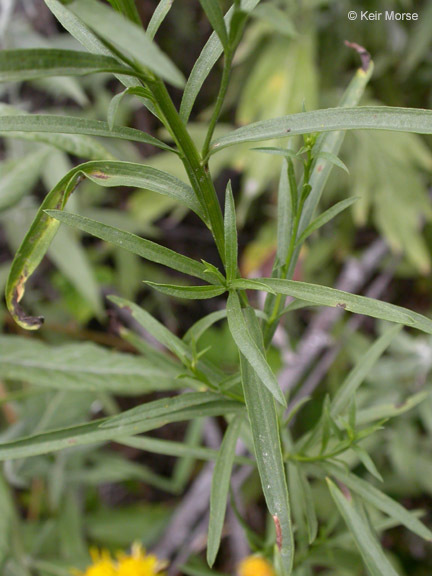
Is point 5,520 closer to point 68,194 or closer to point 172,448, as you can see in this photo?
point 172,448

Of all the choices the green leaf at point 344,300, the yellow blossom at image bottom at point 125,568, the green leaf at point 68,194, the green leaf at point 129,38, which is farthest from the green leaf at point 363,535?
the yellow blossom at image bottom at point 125,568

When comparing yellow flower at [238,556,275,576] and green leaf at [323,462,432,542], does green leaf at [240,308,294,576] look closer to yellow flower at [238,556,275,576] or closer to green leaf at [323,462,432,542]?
green leaf at [323,462,432,542]

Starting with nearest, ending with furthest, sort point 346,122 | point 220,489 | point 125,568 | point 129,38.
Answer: point 129,38, point 346,122, point 220,489, point 125,568

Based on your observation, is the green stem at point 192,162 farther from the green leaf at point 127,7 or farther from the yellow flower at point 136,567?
the yellow flower at point 136,567

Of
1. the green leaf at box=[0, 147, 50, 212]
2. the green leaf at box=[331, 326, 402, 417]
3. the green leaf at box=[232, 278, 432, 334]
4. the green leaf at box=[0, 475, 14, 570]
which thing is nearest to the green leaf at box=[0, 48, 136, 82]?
the green leaf at box=[232, 278, 432, 334]

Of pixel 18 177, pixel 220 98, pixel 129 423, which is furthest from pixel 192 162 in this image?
pixel 18 177

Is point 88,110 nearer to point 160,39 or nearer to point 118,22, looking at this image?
point 160,39
